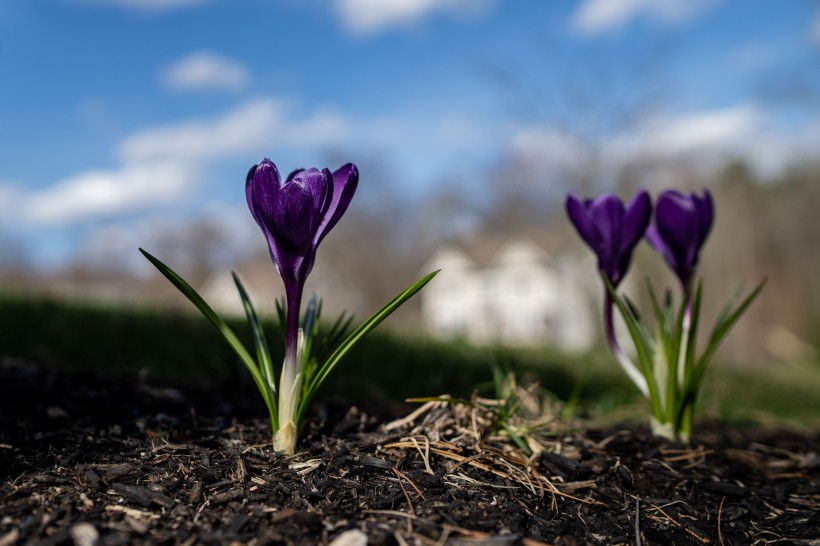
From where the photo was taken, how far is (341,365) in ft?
13.2

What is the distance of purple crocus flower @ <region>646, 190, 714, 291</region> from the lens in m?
2.33

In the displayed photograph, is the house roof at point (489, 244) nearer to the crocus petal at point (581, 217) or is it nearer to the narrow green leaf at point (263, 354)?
the crocus petal at point (581, 217)

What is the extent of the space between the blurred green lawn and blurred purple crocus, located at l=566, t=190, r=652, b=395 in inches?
26.9

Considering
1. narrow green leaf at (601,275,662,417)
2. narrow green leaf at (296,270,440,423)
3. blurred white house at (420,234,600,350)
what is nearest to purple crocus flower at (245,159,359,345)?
narrow green leaf at (296,270,440,423)

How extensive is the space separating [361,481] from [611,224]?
4.08ft

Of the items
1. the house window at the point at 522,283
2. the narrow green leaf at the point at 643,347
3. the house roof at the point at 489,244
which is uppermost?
the house roof at the point at 489,244

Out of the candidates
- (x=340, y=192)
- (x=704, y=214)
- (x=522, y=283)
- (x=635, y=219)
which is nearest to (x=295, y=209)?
(x=340, y=192)

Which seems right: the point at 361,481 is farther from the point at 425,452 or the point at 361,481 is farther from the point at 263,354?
the point at 263,354

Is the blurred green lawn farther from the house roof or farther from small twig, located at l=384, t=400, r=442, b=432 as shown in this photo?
the house roof

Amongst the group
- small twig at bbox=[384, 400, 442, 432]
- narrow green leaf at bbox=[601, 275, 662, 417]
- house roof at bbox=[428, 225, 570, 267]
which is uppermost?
house roof at bbox=[428, 225, 570, 267]

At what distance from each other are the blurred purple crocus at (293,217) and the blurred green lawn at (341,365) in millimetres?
1050

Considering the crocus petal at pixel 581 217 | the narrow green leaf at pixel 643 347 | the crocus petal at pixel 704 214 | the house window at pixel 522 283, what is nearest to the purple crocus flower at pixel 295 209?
the crocus petal at pixel 581 217

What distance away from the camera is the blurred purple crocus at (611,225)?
2266 millimetres

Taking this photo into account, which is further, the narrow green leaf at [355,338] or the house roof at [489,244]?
the house roof at [489,244]
